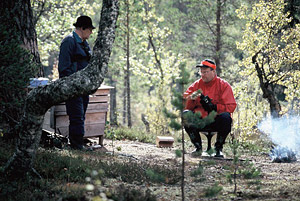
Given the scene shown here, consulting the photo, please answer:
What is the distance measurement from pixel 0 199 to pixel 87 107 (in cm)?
389

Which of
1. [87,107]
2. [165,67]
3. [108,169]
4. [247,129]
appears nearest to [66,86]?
[108,169]

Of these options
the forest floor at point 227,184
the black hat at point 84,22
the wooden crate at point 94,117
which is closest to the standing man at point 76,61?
the black hat at point 84,22

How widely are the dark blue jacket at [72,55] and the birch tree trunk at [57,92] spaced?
2422 mm

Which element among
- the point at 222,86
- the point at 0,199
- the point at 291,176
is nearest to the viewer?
the point at 0,199

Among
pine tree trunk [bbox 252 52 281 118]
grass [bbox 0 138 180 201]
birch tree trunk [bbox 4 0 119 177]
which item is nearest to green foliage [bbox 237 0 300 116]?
pine tree trunk [bbox 252 52 281 118]

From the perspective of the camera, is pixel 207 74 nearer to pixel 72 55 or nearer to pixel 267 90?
pixel 72 55

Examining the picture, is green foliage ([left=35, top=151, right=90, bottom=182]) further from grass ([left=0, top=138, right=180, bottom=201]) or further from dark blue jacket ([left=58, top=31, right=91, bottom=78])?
dark blue jacket ([left=58, top=31, right=91, bottom=78])

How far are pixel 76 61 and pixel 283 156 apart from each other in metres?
5.06

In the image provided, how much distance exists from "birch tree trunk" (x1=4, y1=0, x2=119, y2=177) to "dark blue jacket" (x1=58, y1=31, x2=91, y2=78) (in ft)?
7.95

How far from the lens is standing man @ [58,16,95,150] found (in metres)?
6.82

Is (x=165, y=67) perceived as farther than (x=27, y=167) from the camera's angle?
Yes

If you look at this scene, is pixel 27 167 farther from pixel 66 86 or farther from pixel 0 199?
pixel 66 86

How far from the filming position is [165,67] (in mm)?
20500

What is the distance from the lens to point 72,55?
696 centimetres
